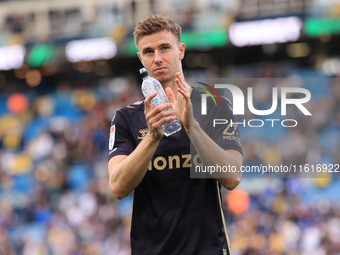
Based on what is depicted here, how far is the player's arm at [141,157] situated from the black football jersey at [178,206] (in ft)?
0.62

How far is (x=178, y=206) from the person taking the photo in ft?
8.56

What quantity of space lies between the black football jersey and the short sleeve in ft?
0.09

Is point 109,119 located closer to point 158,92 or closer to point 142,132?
point 142,132

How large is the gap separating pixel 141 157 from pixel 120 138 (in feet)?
1.54

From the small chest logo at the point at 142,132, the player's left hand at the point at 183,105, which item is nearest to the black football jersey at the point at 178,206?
the small chest logo at the point at 142,132

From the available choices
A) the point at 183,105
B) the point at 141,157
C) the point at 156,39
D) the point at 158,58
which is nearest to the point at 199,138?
the point at 183,105

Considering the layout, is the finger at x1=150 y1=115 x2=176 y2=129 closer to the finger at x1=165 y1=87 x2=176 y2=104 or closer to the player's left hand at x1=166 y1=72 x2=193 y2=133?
the player's left hand at x1=166 y1=72 x2=193 y2=133

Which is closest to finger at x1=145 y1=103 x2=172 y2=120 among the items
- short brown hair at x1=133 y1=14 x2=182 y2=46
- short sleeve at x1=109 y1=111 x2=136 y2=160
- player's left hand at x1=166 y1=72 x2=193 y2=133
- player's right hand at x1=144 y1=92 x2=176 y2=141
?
player's right hand at x1=144 y1=92 x2=176 y2=141

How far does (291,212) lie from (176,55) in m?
9.16

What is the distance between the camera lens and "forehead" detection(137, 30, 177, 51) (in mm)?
2785

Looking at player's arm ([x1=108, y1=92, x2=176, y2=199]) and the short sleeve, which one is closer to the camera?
player's arm ([x1=108, y1=92, x2=176, y2=199])

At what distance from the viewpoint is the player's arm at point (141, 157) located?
2.33 m

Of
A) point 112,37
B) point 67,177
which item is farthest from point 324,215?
point 112,37

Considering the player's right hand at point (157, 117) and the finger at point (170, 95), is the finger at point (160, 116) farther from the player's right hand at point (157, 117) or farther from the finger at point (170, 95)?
the finger at point (170, 95)
